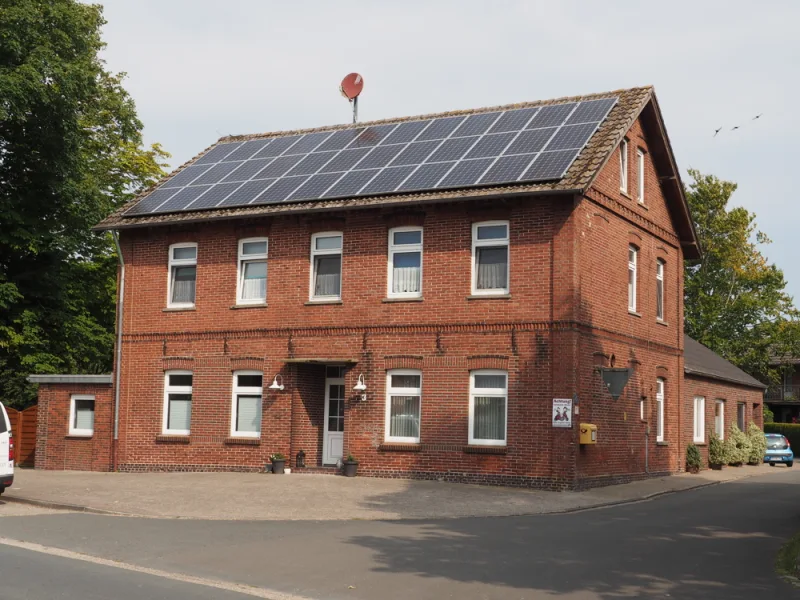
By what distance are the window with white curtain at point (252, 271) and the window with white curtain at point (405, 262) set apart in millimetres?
3499

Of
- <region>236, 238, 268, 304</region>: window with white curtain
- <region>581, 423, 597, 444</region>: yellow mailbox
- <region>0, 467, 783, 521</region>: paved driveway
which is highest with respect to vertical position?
<region>236, 238, 268, 304</region>: window with white curtain

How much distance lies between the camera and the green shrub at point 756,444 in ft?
125

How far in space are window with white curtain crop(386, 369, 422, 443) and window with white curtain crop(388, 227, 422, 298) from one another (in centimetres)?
189

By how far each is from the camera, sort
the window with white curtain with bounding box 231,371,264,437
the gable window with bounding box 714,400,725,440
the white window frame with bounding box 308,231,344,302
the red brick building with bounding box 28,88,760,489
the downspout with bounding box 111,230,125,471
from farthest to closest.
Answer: the gable window with bounding box 714,400,725,440 < the downspout with bounding box 111,230,125,471 < the window with white curtain with bounding box 231,371,264,437 < the white window frame with bounding box 308,231,344,302 < the red brick building with bounding box 28,88,760,489

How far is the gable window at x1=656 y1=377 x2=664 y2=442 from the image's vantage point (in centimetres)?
2873

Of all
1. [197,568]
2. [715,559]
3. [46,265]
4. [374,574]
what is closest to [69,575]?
[197,568]

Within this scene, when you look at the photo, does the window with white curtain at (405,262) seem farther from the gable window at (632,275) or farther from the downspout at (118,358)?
the downspout at (118,358)

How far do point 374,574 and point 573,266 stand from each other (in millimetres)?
12425

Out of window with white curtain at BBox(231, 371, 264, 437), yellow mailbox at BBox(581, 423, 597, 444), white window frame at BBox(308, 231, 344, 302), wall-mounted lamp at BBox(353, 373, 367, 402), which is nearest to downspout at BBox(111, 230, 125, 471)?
window with white curtain at BBox(231, 371, 264, 437)

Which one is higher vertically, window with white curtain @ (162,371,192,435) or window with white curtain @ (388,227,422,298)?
window with white curtain @ (388,227,422,298)

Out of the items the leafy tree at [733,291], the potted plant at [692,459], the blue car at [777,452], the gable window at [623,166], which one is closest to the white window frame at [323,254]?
the gable window at [623,166]

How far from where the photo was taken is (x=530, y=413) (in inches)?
905

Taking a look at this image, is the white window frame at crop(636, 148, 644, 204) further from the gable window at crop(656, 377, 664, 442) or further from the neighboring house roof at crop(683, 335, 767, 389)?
the neighboring house roof at crop(683, 335, 767, 389)

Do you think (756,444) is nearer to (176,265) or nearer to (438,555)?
(176,265)
